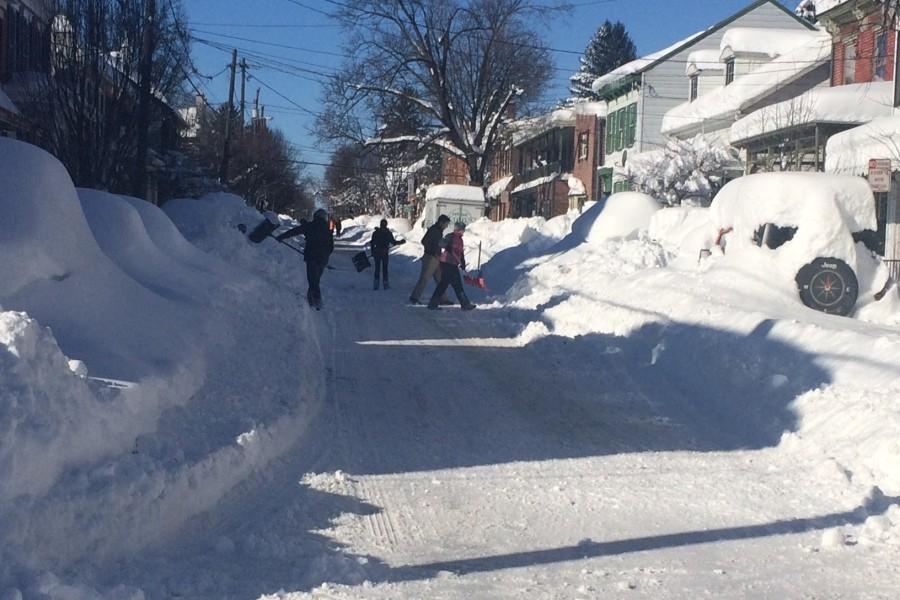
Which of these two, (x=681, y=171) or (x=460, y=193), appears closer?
(x=681, y=171)

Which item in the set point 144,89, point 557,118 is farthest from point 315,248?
point 557,118

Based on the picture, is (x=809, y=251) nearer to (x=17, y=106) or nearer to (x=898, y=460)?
(x=898, y=460)

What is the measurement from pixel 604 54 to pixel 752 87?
6016 centimetres

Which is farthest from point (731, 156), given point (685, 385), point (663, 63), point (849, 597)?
point (849, 597)

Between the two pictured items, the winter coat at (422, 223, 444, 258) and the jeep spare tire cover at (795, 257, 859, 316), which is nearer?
the jeep spare tire cover at (795, 257, 859, 316)

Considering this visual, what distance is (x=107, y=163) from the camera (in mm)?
20359

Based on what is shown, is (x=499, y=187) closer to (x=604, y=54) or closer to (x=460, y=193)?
(x=460, y=193)

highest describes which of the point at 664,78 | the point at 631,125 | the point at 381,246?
the point at 664,78

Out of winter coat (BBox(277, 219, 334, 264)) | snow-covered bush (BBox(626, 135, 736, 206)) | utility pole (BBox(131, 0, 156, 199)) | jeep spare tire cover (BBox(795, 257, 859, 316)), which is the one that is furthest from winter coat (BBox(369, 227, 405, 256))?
snow-covered bush (BBox(626, 135, 736, 206))

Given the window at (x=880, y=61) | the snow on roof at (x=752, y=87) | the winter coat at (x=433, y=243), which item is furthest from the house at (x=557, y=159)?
the winter coat at (x=433, y=243)

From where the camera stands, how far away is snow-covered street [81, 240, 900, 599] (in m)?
5.73

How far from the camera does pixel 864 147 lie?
76.3 feet

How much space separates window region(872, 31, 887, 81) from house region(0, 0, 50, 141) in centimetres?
1995

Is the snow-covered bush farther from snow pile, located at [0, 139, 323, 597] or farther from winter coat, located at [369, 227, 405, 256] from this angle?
snow pile, located at [0, 139, 323, 597]
